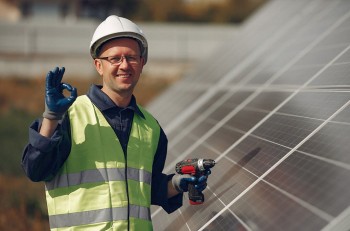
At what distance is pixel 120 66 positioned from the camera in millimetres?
3979

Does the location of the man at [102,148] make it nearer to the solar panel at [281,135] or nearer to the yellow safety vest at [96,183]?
the yellow safety vest at [96,183]

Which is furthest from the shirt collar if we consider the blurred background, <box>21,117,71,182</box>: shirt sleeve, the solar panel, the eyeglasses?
the blurred background

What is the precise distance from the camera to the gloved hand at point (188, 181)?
4090mm

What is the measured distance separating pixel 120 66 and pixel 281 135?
1.41 meters

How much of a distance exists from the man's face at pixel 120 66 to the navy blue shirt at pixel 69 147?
0.40 ft

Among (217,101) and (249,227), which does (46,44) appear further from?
(249,227)

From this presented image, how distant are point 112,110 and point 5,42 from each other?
31.9 metres

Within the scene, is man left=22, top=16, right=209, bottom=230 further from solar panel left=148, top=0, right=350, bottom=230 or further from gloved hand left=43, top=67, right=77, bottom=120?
solar panel left=148, top=0, right=350, bottom=230

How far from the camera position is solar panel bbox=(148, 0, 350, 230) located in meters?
3.24

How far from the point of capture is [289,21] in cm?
902

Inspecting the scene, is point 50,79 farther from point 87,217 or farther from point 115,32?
point 87,217

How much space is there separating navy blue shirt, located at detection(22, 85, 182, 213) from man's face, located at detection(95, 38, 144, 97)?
12 centimetres

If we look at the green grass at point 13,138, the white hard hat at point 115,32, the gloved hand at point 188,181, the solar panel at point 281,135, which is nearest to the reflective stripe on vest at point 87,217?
the gloved hand at point 188,181

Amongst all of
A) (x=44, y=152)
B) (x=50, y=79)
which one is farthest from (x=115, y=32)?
(x=44, y=152)
